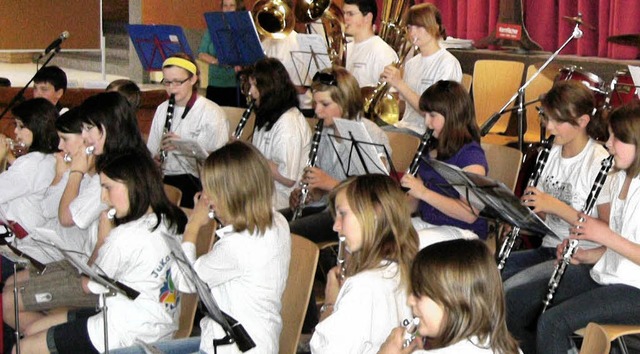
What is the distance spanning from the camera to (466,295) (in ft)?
7.98

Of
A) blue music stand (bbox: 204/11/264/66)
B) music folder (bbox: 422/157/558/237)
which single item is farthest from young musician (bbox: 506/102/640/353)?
blue music stand (bbox: 204/11/264/66)

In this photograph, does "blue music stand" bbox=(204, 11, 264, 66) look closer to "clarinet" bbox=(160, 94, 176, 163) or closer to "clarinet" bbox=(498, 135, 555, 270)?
"clarinet" bbox=(160, 94, 176, 163)

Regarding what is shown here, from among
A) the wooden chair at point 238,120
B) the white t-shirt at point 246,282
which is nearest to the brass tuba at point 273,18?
the wooden chair at point 238,120

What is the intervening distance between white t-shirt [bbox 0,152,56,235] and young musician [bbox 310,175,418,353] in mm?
1958

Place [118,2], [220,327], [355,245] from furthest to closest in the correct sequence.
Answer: [118,2], [220,327], [355,245]

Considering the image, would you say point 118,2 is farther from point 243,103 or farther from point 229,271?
point 229,271

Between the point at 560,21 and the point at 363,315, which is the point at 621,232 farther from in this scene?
the point at 560,21

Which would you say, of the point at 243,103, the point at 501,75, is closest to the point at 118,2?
the point at 243,103

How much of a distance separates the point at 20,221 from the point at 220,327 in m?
1.71

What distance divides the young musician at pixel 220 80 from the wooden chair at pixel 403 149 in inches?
99.4

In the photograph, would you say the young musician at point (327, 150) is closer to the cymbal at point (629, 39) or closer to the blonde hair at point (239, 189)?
the blonde hair at point (239, 189)

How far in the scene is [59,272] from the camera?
3584 mm

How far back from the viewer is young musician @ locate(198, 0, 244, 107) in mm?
7412

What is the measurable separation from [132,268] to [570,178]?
5.85 ft
